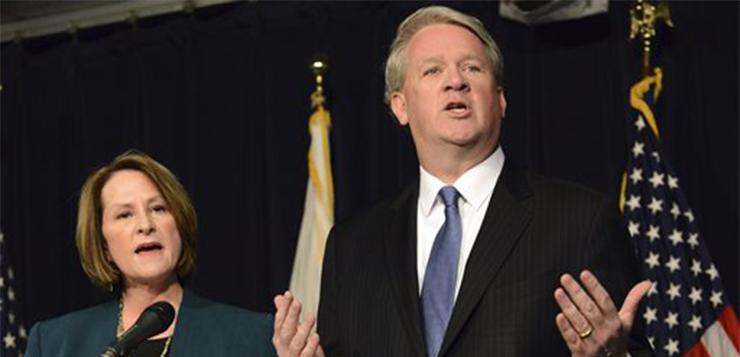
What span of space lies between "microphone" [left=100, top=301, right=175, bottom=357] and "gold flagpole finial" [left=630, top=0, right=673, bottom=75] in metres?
2.68

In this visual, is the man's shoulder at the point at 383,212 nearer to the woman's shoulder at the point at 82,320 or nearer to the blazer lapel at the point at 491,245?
the blazer lapel at the point at 491,245

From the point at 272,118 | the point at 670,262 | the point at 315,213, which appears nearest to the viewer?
the point at 670,262

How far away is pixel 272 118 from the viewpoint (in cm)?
553

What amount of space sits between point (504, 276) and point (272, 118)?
3316 millimetres

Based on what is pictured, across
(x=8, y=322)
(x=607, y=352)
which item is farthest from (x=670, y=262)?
(x=8, y=322)

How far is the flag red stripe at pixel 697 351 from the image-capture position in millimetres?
4254

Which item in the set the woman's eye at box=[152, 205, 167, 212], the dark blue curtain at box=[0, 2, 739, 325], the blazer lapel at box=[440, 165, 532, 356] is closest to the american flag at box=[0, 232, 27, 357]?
the dark blue curtain at box=[0, 2, 739, 325]

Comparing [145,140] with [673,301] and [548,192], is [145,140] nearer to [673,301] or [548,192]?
[673,301]

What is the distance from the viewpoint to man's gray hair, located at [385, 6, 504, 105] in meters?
2.55

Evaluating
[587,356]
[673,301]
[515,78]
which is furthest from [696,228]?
[587,356]

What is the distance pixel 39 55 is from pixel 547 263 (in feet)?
14.2

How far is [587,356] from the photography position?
2.12 meters

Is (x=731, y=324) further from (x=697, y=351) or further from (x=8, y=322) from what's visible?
(x=8, y=322)

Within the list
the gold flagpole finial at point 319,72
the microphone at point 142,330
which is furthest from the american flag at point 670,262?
the microphone at point 142,330
